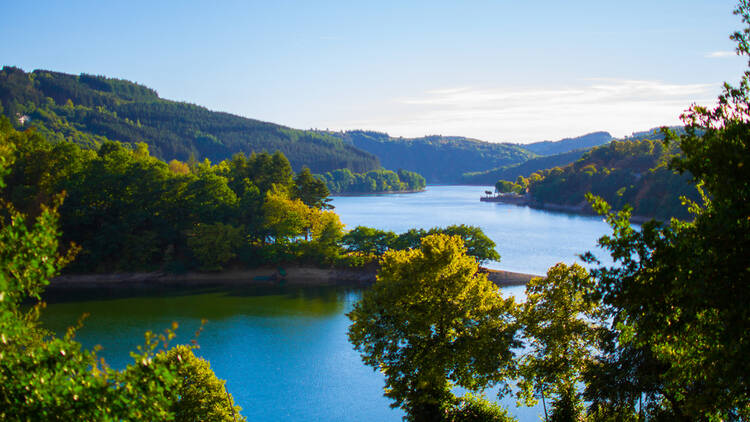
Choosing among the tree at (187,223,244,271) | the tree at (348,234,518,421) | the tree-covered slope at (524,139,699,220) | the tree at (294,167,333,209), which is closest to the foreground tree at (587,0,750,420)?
the tree at (348,234,518,421)

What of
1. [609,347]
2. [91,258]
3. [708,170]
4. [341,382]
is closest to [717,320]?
[708,170]

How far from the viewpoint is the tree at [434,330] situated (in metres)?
16.2

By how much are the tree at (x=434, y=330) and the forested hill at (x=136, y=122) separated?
339 ft

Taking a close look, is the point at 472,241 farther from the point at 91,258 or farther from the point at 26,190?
the point at 26,190

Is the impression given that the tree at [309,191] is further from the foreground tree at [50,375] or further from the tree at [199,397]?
the foreground tree at [50,375]

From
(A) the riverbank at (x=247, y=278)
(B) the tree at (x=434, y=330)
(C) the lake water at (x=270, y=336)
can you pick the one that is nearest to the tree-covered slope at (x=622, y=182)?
(C) the lake water at (x=270, y=336)

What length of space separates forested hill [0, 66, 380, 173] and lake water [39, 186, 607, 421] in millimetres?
76240

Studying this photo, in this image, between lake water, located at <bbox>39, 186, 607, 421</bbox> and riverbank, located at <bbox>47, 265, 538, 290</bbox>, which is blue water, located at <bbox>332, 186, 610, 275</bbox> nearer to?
lake water, located at <bbox>39, 186, 607, 421</bbox>

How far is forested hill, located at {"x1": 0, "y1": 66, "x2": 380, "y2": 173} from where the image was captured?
12288cm

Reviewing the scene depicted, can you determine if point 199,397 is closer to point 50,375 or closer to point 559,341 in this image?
point 50,375

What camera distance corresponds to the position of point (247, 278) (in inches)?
1956

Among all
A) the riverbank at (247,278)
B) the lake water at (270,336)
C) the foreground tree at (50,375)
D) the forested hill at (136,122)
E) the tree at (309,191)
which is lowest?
the lake water at (270,336)

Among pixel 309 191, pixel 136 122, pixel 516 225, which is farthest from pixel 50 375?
pixel 136 122

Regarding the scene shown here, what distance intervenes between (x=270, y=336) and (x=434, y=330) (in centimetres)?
1772
